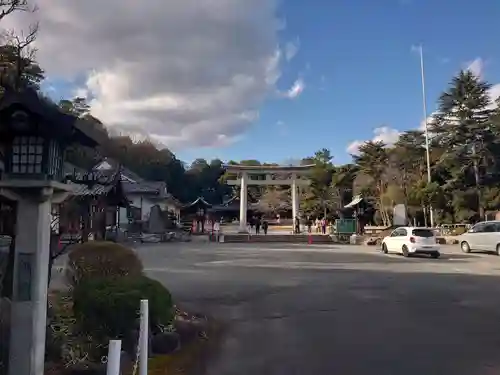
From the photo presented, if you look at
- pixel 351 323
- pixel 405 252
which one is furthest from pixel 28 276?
pixel 405 252

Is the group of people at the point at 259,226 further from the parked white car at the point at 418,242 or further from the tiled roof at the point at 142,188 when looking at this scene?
the parked white car at the point at 418,242

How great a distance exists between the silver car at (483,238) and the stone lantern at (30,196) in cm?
2461

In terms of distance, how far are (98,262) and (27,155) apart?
2.89 metres

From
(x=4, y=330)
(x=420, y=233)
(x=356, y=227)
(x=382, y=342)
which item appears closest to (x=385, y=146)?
(x=356, y=227)

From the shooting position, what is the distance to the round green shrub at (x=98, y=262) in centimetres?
750

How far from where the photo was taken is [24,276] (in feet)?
15.8

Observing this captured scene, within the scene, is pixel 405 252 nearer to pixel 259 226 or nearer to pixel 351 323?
pixel 351 323

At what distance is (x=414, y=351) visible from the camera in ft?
22.7

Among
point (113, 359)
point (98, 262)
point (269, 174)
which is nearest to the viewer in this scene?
point (113, 359)

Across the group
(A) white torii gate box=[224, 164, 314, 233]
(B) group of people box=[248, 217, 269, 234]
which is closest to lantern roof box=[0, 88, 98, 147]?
(B) group of people box=[248, 217, 269, 234]

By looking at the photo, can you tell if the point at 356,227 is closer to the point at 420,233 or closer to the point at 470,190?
the point at 470,190

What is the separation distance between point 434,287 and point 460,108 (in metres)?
37.4

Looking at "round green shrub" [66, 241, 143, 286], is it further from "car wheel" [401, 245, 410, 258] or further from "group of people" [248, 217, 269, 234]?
"group of people" [248, 217, 269, 234]

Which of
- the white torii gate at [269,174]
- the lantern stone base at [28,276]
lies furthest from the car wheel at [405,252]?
the white torii gate at [269,174]
